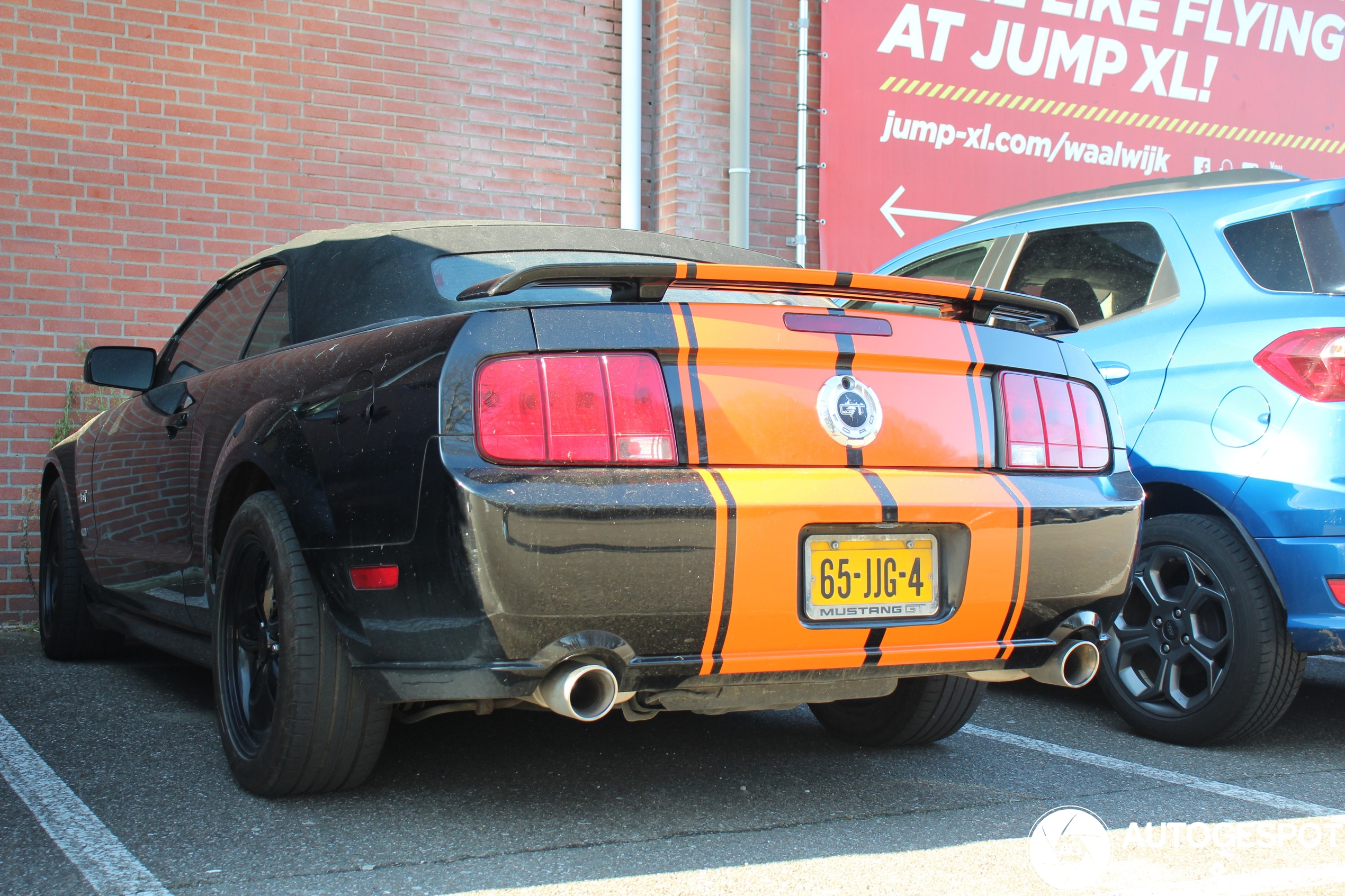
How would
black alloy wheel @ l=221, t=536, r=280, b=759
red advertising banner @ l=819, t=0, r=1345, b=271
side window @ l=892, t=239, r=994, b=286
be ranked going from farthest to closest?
red advertising banner @ l=819, t=0, r=1345, b=271 → side window @ l=892, t=239, r=994, b=286 → black alloy wheel @ l=221, t=536, r=280, b=759

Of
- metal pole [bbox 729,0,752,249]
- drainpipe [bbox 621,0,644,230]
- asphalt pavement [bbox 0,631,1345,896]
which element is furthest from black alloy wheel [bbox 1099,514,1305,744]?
drainpipe [bbox 621,0,644,230]

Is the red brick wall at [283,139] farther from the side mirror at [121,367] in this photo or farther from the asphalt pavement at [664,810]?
the asphalt pavement at [664,810]

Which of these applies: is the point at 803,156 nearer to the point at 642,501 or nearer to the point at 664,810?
the point at 664,810

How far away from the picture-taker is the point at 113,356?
14.1 ft

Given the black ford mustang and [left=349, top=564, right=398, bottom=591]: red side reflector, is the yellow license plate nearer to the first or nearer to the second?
the black ford mustang

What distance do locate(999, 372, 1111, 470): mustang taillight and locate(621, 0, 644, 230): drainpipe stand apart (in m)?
4.78

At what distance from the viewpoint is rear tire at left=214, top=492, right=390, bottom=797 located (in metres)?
2.75

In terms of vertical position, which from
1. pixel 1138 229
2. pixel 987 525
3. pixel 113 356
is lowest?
pixel 987 525

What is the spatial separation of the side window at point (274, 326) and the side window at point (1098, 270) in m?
2.46

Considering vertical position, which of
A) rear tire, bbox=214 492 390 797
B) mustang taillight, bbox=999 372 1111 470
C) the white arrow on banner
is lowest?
rear tire, bbox=214 492 390 797

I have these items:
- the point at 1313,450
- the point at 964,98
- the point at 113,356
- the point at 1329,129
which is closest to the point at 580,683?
the point at 1313,450

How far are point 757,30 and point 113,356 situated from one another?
487 centimetres

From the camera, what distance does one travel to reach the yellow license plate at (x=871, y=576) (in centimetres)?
254

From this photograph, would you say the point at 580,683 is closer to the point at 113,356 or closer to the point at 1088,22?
the point at 113,356
